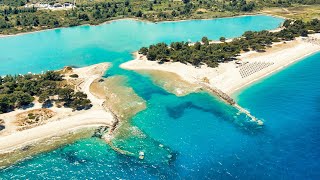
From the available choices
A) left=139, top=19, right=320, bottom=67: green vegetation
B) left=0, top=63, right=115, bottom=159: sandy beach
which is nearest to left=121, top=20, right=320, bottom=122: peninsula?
left=139, top=19, right=320, bottom=67: green vegetation

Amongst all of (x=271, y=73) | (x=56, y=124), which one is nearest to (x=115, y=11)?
(x=271, y=73)

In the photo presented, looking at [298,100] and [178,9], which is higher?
[178,9]

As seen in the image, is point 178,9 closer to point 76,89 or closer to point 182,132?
point 76,89

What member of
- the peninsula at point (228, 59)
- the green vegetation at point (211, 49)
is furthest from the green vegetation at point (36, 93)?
the green vegetation at point (211, 49)

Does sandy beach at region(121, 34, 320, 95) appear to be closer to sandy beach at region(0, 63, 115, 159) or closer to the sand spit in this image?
the sand spit

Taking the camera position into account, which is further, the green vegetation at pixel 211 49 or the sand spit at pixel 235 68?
the green vegetation at pixel 211 49

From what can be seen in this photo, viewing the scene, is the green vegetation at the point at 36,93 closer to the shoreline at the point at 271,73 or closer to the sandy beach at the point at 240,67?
the sandy beach at the point at 240,67

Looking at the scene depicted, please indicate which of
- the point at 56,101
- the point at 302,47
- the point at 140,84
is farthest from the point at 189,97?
the point at 302,47
